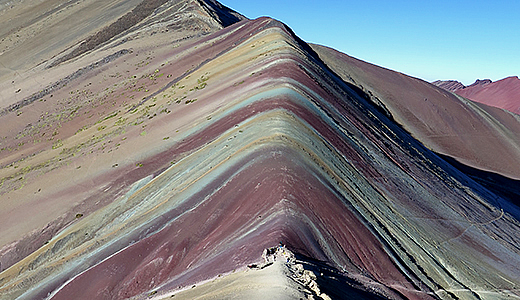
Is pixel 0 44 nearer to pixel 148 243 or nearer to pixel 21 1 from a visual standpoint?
pixel 21 1

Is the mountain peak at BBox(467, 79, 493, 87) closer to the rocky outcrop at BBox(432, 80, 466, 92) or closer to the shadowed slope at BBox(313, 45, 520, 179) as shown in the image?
the rocky outcrop at BBox(432, 80, 466, 92)

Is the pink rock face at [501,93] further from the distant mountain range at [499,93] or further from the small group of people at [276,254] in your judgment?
the small group of people at [276,254]

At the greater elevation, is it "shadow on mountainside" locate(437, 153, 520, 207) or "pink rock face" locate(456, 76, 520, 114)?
"pink rock face" locate(456, 76, 520, 114)

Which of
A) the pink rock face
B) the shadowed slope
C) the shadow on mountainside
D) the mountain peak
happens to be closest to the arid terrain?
the shadow on mountainside

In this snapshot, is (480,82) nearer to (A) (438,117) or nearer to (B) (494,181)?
(A) (438,117)

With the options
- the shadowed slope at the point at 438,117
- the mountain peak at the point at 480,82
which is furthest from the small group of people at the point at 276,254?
the mountain peak at the point at 480,82

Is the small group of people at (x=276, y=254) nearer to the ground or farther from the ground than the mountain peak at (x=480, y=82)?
nearer to the ground
